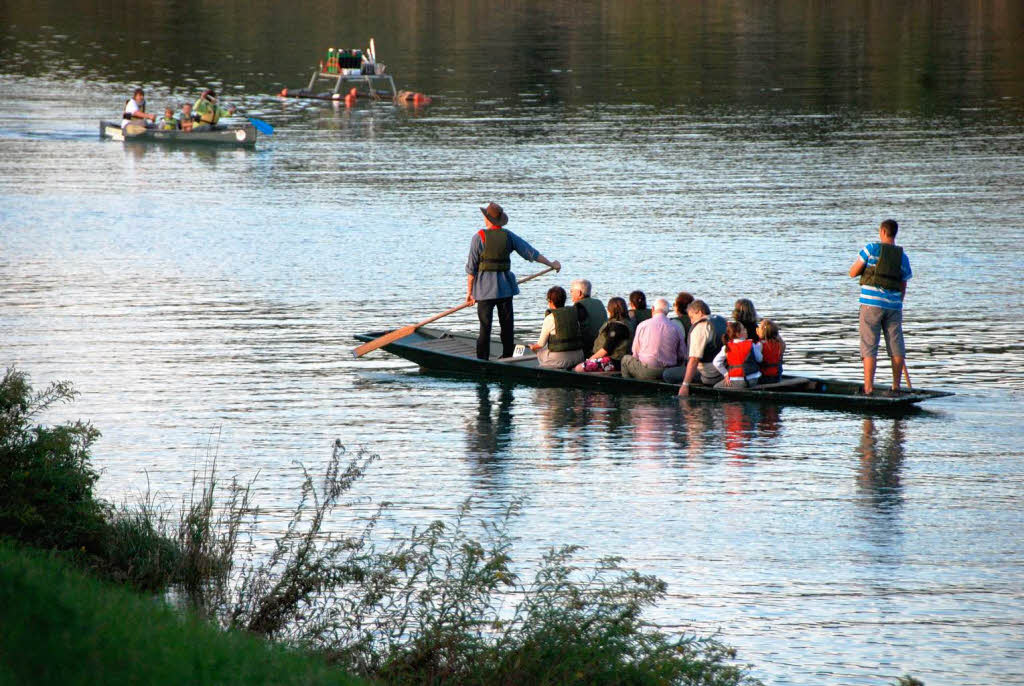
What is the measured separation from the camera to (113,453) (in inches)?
549

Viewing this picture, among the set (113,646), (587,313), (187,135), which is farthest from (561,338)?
(187,135)

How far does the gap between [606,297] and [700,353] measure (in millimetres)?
6465

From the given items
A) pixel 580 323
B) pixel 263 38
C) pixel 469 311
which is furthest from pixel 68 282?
pixel 263 38

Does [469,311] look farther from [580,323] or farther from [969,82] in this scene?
[969,82]

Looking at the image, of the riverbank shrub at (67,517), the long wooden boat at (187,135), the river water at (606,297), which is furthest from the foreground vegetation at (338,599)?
the long wooden boat at (187,135)

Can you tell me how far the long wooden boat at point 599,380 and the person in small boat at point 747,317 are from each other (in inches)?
24.6

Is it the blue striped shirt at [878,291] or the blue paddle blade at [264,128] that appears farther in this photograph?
the blue paddle blade at [264,128]

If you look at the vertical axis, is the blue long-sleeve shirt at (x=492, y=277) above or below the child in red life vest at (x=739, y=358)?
above

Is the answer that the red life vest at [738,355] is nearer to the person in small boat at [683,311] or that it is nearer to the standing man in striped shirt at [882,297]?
the person in small boat at [683,311]

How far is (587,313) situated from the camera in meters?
17.5

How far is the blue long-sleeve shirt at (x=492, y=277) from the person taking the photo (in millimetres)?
18156

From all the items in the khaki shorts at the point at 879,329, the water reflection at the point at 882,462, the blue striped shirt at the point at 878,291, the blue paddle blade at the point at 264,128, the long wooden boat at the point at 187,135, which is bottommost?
the water reflection at the point at 882,462

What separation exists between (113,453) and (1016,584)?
27.9 feet

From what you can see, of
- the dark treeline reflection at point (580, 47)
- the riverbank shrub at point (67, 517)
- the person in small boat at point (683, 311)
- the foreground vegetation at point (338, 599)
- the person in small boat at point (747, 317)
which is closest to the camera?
the foreground vegetation at point (338, 599)
